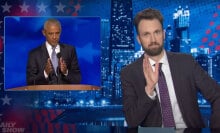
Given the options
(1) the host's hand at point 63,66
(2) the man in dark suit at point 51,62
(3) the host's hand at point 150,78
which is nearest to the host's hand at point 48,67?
(2) the man in dark suit at point 51,62

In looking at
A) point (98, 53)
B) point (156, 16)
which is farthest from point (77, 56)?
point (156, 16)

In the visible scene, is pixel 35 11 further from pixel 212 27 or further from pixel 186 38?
pixel 212 27

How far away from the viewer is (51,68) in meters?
3.67

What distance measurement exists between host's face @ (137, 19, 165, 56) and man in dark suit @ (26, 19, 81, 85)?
1.14 metres

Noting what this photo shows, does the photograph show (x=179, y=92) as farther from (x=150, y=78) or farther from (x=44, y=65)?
(x=44, y=65)

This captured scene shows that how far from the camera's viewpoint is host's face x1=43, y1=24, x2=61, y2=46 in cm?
368

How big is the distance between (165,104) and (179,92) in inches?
5.8

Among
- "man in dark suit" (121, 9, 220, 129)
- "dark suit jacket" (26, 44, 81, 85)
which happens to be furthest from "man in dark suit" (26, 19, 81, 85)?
"man in dark suit" (121, 9, 220, 129)

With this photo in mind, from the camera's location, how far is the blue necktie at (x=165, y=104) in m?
2.42

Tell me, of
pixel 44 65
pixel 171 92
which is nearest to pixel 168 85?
pixel 171 92

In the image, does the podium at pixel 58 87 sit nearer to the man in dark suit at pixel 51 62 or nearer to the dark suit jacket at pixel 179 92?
the man in dark suit at pixel 51 62

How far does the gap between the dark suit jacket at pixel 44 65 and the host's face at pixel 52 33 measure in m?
0.08

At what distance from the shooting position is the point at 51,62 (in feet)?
12.1

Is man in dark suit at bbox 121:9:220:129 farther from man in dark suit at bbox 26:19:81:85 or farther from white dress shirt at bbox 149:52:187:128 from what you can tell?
man in dark suit at bbox 26:19:81:85
